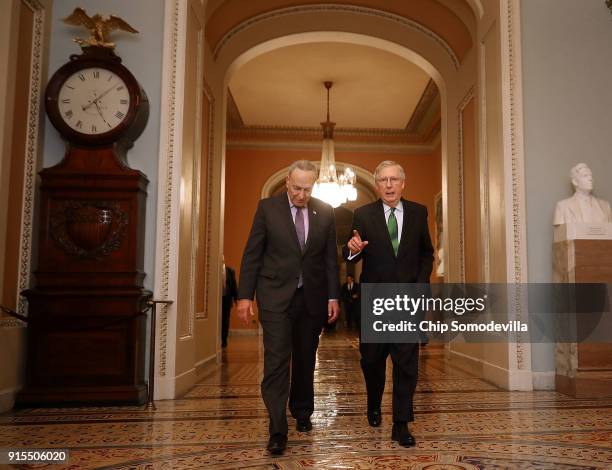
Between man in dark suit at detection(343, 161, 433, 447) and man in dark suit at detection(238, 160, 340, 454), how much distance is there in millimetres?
200

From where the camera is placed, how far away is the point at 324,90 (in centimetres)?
1073

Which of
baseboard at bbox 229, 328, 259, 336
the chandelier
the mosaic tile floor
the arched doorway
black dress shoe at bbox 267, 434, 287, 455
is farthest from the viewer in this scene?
baseboard at bbox 229, 328, 259, 336

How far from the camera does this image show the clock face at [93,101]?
14.9ft

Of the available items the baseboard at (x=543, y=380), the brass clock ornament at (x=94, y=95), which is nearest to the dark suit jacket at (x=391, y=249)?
the brass clock ornament at (x=94, y=95)

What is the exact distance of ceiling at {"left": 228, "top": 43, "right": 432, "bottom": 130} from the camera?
368 inches

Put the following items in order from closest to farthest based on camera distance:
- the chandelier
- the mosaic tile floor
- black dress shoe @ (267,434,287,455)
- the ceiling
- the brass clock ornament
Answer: the mosaic tile floor
black dress shoe @ (267,434,287,455)
the brass clock ornament
the ceiling
the chandelier

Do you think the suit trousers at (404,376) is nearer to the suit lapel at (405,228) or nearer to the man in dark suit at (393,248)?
the man in dark suit at (393,248)

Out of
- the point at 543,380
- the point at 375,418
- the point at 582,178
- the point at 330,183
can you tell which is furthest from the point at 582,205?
the point at 330,183

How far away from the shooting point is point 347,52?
9.17 meters

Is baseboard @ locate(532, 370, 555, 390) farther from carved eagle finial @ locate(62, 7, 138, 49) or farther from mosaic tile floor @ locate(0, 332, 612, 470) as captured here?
carved eagle finial @ locate(62, 7, 138, 49)

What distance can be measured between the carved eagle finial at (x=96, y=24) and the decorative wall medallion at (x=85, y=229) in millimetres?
1284

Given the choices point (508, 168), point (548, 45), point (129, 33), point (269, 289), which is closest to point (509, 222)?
point (508, 168)

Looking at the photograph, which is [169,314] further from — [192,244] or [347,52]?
[347,52]

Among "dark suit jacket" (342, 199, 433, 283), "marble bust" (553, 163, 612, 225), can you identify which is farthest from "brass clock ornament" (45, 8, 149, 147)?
"marble bust" (553, 163, 612, 225)
